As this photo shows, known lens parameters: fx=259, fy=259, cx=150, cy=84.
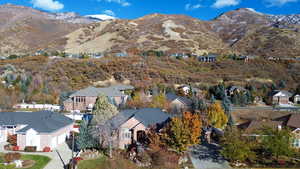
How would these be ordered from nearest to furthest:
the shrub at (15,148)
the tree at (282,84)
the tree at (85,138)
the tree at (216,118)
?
the tree at (85,138) < the shrub at (15,148) < the tree at (216,118) < the tree at (282,84)

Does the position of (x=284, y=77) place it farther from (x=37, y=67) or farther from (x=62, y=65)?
(x=37, y=67)

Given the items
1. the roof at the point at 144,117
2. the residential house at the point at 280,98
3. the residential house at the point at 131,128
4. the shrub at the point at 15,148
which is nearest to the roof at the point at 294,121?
the roof at the point at 144,117

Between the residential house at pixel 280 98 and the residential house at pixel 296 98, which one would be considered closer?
the residential house at pixel 280 98

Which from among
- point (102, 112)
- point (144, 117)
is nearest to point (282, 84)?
point (144, 117)

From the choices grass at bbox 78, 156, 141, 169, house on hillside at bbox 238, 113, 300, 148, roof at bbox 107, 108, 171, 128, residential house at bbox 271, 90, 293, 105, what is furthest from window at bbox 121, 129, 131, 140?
residential house at bbox 271, 90, 293, 105

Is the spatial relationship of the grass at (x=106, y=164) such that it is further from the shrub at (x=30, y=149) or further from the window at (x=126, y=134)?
the shrub at (x=30, y=149)

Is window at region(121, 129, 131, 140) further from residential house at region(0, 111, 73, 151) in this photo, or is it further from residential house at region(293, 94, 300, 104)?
residential house at region(293, 94, 300, 104)

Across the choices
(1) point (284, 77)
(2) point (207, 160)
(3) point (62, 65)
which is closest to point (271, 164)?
(2) point (207, 160)
